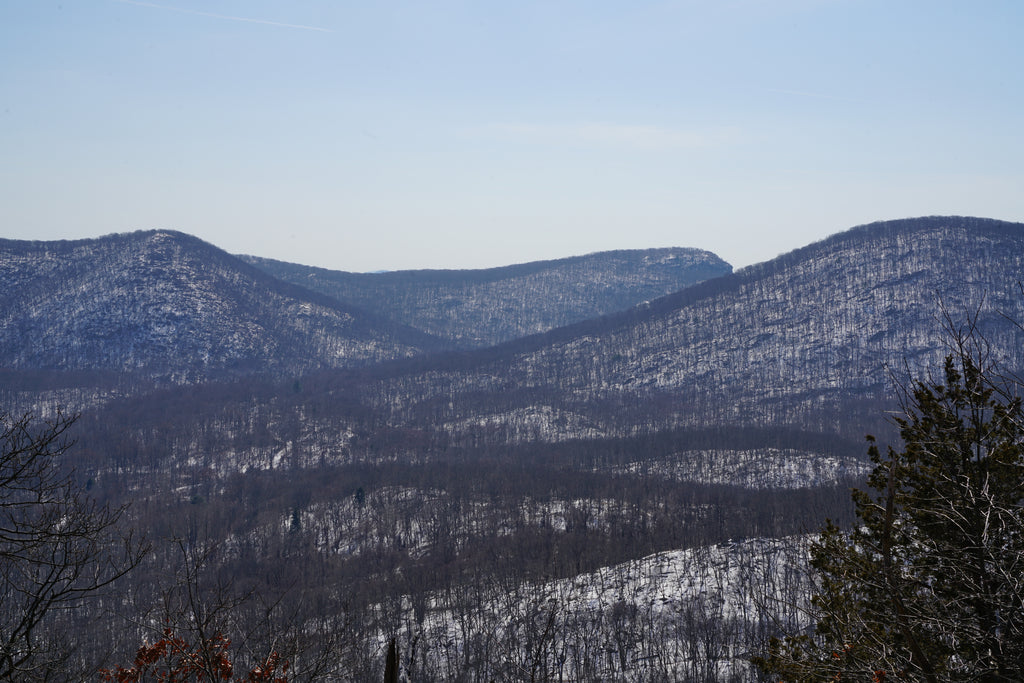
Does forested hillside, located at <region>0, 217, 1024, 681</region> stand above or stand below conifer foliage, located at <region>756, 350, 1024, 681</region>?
below

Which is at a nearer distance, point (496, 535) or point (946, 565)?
point (946, 565)

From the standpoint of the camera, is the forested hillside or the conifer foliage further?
the forested hillside

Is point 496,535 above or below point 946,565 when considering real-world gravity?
below

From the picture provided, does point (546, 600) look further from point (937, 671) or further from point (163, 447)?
point (163, 447)

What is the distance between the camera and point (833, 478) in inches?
5374

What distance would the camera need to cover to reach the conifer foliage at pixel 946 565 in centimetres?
1111

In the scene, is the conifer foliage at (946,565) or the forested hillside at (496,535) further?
the forested hillside at (496,535)

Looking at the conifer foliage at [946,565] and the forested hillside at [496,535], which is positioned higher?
the conifer foliage at [946,565]

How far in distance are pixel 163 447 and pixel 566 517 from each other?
116339 mm

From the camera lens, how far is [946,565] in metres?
13.8

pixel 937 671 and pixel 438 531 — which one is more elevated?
pixel 937 671

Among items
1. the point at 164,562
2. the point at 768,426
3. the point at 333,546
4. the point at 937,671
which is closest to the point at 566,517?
the point at 333,546

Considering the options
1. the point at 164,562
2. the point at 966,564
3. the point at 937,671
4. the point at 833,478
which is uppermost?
the point at 966,564

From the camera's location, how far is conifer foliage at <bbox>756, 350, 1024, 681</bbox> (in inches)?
437
